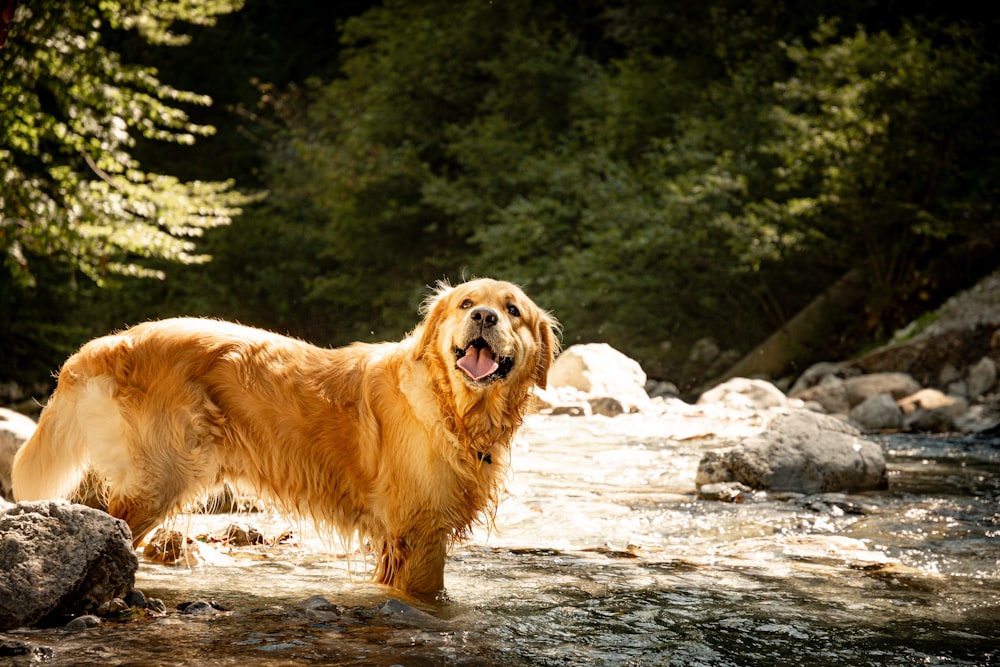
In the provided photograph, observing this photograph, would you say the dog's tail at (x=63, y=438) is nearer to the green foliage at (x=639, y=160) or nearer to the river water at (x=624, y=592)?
the river water at (x=624, y=592)

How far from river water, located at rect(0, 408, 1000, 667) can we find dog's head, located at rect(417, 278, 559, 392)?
3.10 feet

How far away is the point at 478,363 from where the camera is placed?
13.4 feet

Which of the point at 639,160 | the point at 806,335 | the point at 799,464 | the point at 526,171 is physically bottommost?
the point at 799,464

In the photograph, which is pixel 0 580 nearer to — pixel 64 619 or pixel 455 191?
pixel 64 619

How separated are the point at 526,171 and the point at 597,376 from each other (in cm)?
851

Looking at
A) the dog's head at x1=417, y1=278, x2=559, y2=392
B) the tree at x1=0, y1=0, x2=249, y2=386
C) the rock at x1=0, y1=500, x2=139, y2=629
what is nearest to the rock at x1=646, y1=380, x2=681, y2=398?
the tree at x1=0, y1=0, x2=249, y2=386

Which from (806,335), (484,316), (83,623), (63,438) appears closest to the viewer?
(83,623)

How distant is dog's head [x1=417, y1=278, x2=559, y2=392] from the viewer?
4.03 meters

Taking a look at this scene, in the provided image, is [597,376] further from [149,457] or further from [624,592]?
[149,457]

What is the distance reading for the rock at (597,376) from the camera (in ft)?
42.0

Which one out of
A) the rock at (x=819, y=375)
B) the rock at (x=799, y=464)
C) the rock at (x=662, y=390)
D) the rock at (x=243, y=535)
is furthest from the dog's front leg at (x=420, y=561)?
the rock at (x=662, y=390)

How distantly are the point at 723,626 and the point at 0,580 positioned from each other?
2567mm

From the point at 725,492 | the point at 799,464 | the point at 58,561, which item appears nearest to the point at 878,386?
the point at 799,464

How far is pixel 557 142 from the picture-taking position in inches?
868
